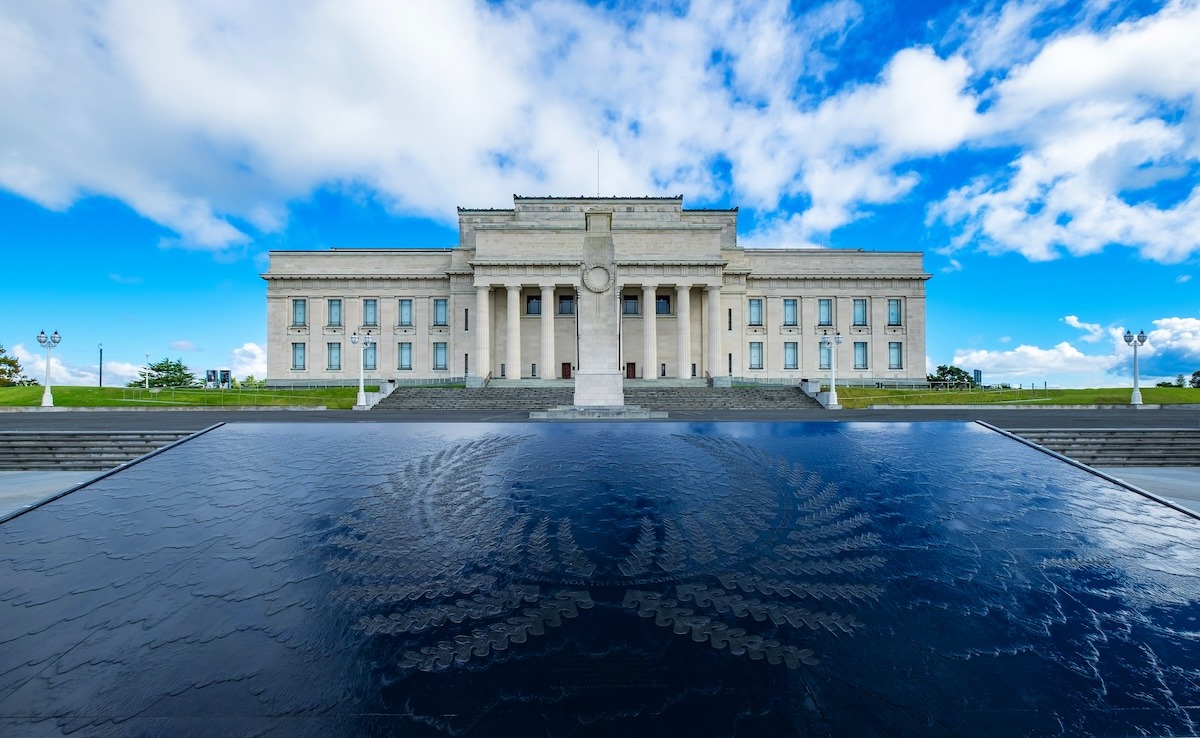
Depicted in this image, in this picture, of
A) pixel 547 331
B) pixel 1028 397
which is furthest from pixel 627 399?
pixel 1028 397

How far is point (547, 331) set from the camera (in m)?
44.8

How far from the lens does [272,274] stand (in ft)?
160

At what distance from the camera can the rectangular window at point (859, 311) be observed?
5062 cm

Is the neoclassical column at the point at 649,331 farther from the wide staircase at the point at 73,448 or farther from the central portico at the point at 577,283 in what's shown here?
the wide staircase at the point at 73,448

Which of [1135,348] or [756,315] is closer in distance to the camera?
[1135,348]

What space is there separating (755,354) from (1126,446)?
37124 mm

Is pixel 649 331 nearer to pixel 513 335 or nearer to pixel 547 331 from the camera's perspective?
pixel 547 331

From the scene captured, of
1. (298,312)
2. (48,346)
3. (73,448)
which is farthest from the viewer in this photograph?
(298,312)

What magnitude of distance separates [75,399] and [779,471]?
42434 mm

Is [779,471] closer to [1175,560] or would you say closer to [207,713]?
[1175,560]

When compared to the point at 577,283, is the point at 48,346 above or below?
below

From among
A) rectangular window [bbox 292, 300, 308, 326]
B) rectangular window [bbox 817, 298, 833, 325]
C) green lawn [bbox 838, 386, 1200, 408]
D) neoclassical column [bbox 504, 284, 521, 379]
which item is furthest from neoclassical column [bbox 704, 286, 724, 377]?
rectangular window [bbox 292, 300, 308, 326]

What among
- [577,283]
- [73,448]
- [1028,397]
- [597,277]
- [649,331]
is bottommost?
[73,448]

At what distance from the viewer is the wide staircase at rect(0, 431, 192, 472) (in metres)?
13.0
